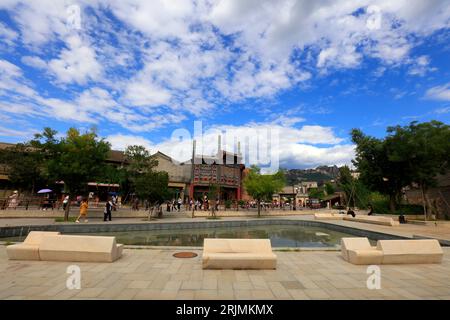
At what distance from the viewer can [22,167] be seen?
2664 centimetres

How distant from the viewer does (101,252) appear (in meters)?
7.02

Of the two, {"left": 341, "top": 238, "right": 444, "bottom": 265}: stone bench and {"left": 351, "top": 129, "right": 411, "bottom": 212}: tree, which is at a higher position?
{"left": 351, "top": 129, "right": 411, "bottom": 212}: tree

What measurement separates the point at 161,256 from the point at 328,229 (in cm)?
1508

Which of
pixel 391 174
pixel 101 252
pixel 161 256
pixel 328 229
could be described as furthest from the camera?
pixel 391 174

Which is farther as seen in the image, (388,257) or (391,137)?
(391,137)

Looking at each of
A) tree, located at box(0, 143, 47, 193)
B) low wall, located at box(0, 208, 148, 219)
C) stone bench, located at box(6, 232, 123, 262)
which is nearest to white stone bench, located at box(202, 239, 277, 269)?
stone bench, located at box(6, 232, 123, 262)

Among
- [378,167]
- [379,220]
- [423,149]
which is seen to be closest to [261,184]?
[379,220]

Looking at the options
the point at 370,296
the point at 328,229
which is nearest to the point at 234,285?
the point at 370,296

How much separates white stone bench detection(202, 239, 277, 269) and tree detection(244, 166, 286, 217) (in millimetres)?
21578

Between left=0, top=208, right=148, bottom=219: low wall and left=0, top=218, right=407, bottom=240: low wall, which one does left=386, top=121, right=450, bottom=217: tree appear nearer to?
left=0, top=218, right=407, bottom=240: low wall

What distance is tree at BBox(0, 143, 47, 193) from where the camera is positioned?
87.5 ft

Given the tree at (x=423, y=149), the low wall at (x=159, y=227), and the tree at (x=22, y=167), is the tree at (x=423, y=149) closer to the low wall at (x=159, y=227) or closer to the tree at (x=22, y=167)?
the low wall at (x=159, y=227)
